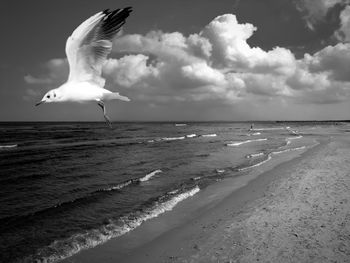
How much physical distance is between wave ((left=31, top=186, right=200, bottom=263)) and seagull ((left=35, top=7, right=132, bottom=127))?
2969 mm

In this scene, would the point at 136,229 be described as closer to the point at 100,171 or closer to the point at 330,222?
the point at 330,222

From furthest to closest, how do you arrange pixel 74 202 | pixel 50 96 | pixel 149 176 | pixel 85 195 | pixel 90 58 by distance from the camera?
pixel 149 176 < pixel 85 195 < pixel 74 202 < pixel 90 58 < pixel 50 96

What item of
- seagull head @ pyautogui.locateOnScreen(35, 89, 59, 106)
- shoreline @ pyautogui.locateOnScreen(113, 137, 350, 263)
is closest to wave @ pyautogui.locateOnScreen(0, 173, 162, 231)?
shoreline @ pyautogui.locateOnScreen(113, 137, 350, 263)

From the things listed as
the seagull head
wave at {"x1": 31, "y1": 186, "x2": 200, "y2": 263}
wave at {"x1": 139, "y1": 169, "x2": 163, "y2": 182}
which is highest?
the seagull head

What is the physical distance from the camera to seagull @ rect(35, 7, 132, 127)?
222 inches

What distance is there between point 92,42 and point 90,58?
1.16 ft

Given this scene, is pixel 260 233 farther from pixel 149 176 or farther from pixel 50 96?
pixel 149 176

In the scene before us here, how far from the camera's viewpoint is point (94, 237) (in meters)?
7.40

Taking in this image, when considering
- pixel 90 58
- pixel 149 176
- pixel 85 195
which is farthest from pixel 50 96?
pixel 149 176

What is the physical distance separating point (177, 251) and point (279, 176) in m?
8.54

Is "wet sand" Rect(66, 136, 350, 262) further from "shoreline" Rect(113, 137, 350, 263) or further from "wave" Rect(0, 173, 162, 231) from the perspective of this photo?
"wave" Rect(0, 173, 162, 231)

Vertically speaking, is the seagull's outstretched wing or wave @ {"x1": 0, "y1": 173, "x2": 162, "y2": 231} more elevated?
the seagull's outstretched wing

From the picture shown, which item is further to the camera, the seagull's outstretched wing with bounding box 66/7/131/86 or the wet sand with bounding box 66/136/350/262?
the wet sand with bounding box 66/136/350/262

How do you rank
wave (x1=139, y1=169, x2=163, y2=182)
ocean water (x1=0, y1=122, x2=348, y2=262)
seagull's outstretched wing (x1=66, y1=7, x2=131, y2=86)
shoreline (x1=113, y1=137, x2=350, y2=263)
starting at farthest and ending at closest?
wave (x1=139, y1=169, x2=163, y2=182) < ocean water (x1=0, y1=122, x2=348, y2=262) < shoreline (x1=113, y1=137, x2=350, y2=263) < seagull's outstretched wing (x1=66, y1=7, x2=131, y2=86)
